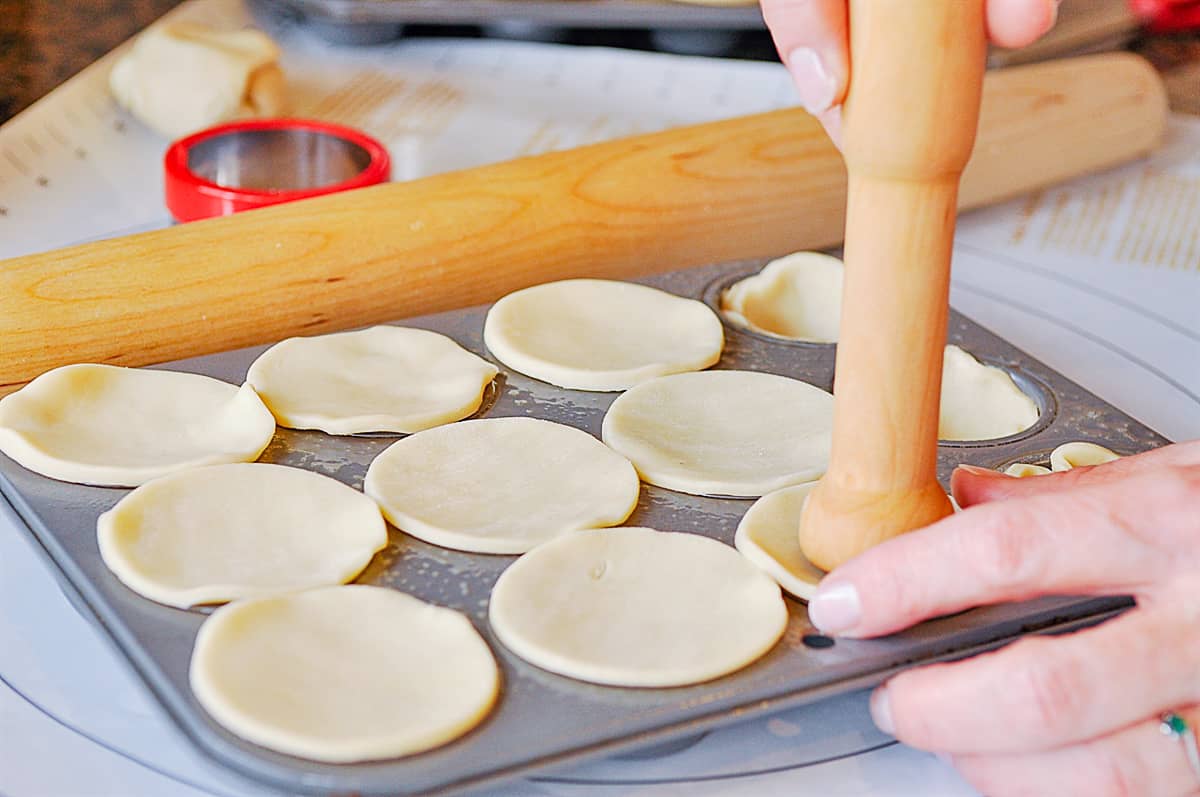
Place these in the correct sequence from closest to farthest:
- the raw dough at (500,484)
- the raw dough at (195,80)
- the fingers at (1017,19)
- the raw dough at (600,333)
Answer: the fingers at (1017,19) < the raw dough at (500,484) < the raw dough at (600,333) < the raw dough at (195,80)

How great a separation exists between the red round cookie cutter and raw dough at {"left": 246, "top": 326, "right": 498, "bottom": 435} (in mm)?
387

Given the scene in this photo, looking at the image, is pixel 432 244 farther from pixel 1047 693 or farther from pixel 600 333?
pixel 1047 693

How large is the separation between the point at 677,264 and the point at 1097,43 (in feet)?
4.16

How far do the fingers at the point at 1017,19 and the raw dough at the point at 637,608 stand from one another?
38 cm

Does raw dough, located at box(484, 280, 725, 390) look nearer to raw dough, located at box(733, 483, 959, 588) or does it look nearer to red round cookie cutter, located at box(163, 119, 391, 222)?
raw dough, located at box(733, 483, 959, 588)

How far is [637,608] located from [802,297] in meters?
0.62

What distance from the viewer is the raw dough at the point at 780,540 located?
891mm

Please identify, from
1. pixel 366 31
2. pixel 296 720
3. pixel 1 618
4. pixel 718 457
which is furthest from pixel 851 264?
pixel 366 31

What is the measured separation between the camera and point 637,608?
86 cm

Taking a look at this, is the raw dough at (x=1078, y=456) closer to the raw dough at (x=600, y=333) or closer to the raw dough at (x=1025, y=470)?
the raw dough at (x=1025, y=470)

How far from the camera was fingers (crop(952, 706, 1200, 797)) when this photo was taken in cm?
80

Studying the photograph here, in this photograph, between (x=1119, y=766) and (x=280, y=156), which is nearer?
(x=1119, y=766)

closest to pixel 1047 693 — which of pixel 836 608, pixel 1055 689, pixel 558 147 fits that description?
pixel 1055 689

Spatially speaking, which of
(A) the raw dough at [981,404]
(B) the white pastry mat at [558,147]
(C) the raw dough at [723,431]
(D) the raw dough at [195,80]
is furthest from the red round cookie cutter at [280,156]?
(A) the raw dough at [981,404]
